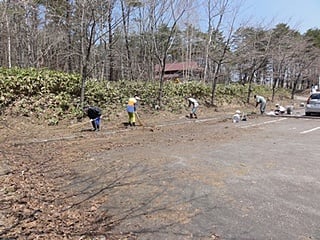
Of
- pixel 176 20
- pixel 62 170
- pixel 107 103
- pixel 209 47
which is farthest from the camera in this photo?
pixel 209 47

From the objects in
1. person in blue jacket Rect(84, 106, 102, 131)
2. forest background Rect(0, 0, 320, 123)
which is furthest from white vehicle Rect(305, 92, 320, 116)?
person in blue jacket Rect(84, 106, 102, 131)

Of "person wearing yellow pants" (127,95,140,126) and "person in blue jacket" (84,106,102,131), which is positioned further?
"person wearing yellow pants" (127,95,140,126)

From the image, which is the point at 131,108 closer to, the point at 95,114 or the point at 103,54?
the point at 95,114

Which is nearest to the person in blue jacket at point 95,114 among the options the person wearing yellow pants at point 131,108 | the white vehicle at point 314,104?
the person wearing yellow pants at point 131,108

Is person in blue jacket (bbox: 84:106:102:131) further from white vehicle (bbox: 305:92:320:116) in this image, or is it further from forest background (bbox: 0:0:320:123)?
white vehicle (bbox: 305:92:320:116)

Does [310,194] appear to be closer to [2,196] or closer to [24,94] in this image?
[2,196]

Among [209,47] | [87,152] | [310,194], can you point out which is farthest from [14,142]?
[209,47]

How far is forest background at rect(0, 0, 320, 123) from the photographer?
12.3m

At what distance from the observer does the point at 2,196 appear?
4297mm

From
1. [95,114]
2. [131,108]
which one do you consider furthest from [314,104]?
[95,114]

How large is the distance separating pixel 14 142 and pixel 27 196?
4.81m

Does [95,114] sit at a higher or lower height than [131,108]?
lower

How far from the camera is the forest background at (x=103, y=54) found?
40.5 ft

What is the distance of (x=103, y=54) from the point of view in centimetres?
1788
